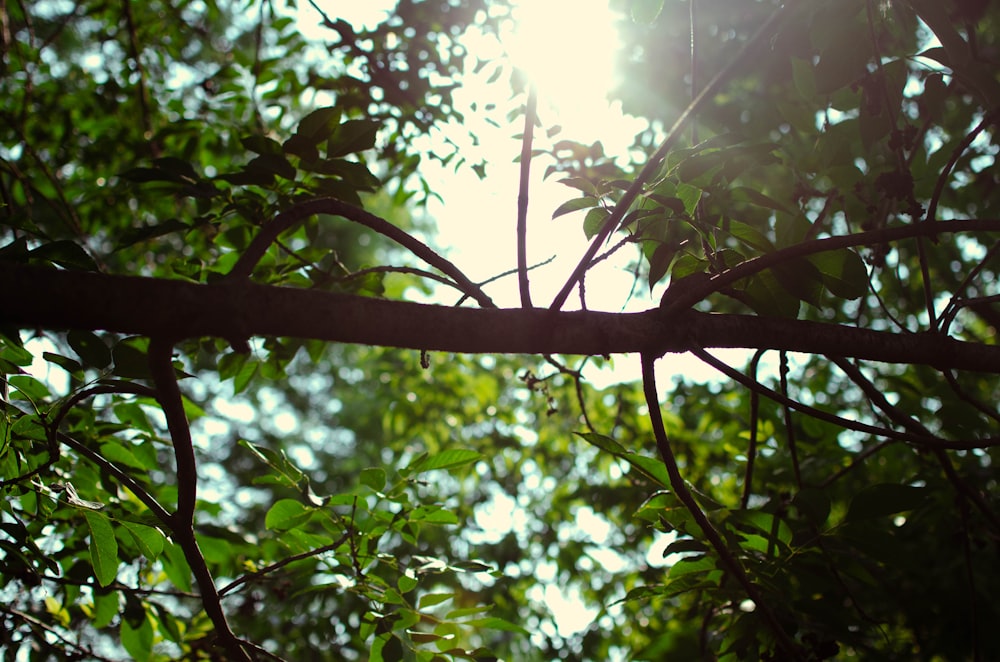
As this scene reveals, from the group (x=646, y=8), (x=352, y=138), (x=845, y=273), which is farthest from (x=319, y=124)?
(x=845, y=273)

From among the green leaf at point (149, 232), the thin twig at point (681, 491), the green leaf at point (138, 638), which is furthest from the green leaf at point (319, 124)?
the green leaf at point (138, 638)

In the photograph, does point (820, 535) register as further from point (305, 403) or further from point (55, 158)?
point (305, 403)

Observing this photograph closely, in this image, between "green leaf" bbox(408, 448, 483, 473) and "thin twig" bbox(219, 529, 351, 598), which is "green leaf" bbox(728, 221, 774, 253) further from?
"thin twig" bbox(219, 529, 351, 598)

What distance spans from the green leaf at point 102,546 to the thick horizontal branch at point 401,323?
788mm

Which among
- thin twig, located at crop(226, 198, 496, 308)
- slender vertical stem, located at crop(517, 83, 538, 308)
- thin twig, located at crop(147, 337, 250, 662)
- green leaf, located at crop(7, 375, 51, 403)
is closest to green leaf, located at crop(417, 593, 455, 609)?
thin twig, located at crop(147, 337, 250, 662)

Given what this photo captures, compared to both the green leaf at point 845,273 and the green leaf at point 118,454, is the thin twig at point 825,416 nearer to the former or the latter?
the green leaf at point 845,273

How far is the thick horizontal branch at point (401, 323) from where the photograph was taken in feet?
3.11

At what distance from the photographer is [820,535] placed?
66.0 inches

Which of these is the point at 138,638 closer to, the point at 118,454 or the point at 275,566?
the point at 118,454

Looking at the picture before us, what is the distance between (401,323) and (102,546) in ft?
3.24

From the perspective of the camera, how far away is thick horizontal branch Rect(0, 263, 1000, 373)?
3.11ft

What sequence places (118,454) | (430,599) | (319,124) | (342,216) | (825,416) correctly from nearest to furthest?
(342,216), (825,416), (319,124), (430,599), (118,454)

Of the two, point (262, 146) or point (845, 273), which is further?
point (262, 146)

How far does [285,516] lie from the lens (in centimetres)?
184
